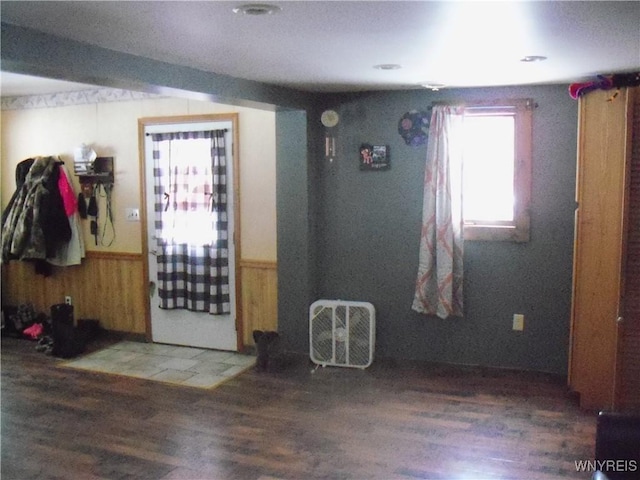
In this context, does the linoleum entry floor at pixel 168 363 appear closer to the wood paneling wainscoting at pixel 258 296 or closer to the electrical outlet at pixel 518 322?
the wood paneling wainscoting at pixel 258 296

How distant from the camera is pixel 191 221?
533 cm

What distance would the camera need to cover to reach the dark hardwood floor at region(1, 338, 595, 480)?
3.25 meters

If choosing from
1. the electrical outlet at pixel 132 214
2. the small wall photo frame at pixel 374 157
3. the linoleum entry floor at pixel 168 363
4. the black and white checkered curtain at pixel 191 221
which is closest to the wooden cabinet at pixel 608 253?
the small wall photo frame at pixel 374 157

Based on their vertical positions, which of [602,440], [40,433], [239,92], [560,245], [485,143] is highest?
[239,92]

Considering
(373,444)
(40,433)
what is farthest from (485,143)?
(40,433)

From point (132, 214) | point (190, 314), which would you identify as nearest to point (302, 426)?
point (190, 314)

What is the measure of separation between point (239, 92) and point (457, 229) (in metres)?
1.80

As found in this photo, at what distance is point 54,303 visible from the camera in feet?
20.0

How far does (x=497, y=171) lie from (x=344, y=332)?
1.61 m

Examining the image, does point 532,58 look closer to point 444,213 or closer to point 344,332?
point 444,213

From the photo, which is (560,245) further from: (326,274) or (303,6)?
(303,6)

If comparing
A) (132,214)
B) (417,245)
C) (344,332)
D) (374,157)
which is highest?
(374,157)

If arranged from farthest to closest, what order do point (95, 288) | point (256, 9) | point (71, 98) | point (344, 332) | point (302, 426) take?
point (95, 288)
point (71, 98)
point (344, 332)
point (302, 426)
point (256, 9)

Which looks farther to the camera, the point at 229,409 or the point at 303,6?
the point at 229,409
